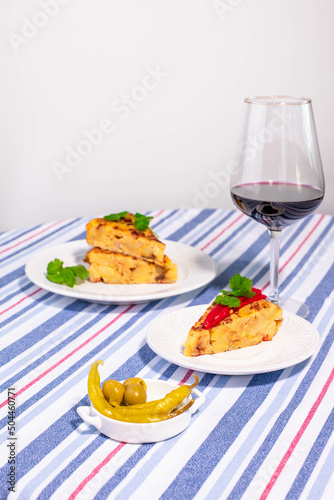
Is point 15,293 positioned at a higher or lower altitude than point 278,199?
lower

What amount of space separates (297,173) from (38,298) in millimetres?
750

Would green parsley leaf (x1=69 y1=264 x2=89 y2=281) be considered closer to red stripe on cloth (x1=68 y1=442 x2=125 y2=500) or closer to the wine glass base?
the wine glass base

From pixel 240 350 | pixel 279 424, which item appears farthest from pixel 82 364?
pixel 279 424

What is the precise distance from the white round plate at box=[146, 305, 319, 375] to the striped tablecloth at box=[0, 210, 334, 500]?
34 millimetres

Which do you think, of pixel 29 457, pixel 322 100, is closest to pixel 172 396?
pixel 29 457

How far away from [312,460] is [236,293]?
442 millimetres

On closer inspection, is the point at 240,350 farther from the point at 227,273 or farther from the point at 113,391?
the point at 227,273

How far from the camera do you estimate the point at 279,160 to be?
144 cm

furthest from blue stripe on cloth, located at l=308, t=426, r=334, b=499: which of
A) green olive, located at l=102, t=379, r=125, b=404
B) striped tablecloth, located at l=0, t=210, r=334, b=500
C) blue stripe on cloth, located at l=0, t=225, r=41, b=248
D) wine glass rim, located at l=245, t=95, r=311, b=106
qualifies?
blue stripe on cloth, located at l=0, t=225, r=41, b=248

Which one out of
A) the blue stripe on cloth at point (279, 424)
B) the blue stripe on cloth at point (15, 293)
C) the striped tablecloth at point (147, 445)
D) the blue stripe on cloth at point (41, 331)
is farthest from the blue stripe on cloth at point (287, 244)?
the blue stripe on cloth at point (15, 293)

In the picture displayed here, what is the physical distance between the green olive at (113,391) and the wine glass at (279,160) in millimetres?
602

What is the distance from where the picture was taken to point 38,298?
166 centimetres

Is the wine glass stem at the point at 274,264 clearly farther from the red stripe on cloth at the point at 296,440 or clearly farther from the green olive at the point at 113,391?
the green olive at the point at 113,391

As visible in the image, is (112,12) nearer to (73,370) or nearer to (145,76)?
(145,76)
